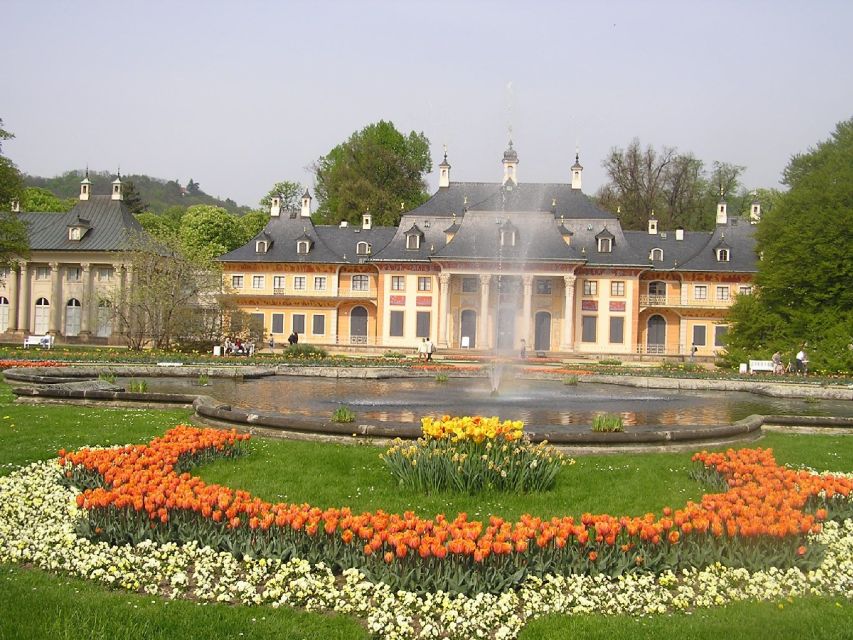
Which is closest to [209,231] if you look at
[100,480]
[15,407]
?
[15,407]

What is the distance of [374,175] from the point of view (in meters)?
72.6

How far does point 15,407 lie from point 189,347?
84.3 feet

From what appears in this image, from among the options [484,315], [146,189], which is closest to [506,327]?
[484,315]

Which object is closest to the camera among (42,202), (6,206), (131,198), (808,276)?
(808,276)

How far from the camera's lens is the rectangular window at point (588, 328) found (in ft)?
177

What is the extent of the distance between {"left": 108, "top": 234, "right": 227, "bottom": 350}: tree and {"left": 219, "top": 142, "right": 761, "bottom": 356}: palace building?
30.3ft

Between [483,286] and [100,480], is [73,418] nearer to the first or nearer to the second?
[100,480]

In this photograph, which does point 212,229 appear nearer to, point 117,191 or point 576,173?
point 117,191

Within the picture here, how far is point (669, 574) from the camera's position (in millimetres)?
6531

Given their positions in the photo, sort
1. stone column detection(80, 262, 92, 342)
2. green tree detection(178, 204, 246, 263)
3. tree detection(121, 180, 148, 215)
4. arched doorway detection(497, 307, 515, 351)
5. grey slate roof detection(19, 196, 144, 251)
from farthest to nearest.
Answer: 1. tree detection(121, 180, 148, 215)
2. green tree detection(178, 204, 246, 263)
3. grey slate roof detection(19, 196, 144, 251)
4. stone column detection(80, 262, 92, 342)
5. arched doorway detection(497, 307, 515, 351)

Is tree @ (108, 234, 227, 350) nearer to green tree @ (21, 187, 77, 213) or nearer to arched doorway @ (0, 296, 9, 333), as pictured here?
arched doorway @ (0, 296, 9, 333)

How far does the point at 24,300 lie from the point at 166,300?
24.0 m

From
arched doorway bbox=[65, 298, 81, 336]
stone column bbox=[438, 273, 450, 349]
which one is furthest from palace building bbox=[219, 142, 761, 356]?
arched doorway bbox=[65, 298, 81, 336]

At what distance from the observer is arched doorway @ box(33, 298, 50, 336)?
57312 millimetres
